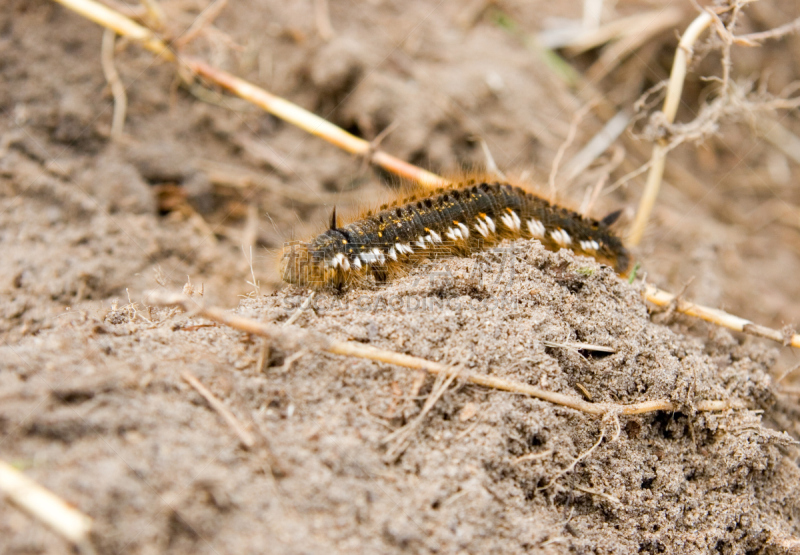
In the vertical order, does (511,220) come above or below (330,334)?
above

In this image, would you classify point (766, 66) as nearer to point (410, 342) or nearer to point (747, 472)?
point (747, 472)

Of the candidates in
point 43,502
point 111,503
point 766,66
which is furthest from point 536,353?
point 766,66

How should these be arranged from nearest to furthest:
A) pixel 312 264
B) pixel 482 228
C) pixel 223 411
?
pixel 223 411 < pixel 312 264 < pixel 482 228

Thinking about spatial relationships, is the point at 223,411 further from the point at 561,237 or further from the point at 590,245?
the point at 590,245

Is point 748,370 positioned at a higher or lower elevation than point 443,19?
lower

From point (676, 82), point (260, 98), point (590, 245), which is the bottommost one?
point (590, 245)

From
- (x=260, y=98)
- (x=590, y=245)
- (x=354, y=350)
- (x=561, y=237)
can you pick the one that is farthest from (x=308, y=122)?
(x=354, y=350)
